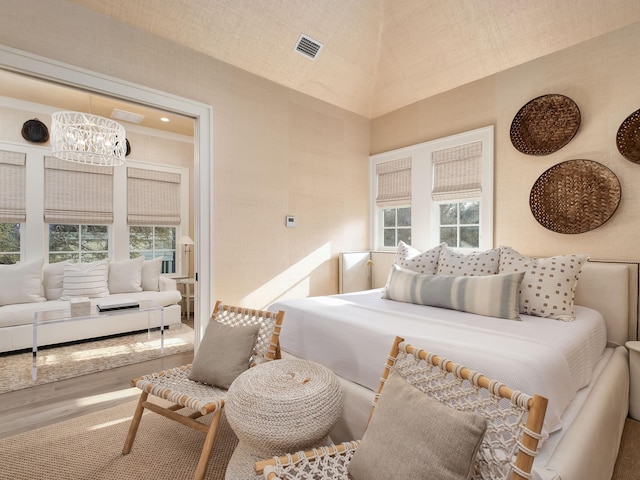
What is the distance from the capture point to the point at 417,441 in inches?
41.3

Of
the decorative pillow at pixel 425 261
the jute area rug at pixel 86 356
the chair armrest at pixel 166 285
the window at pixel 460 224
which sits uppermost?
the window at pixel 460 224

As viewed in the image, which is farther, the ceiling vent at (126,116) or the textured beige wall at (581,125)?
the ceiling vent at (126,116)

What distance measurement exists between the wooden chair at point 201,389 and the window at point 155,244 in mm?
3629

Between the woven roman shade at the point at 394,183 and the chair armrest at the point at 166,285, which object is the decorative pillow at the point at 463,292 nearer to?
the woven roman shade at the point at 394,183

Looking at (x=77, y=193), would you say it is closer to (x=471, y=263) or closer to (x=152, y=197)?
(x=152, y=197)

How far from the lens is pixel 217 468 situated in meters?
1.72

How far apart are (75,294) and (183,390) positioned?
330cm

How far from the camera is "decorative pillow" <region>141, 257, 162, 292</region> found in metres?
4.84

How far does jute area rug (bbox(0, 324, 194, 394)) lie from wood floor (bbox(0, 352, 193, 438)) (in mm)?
155

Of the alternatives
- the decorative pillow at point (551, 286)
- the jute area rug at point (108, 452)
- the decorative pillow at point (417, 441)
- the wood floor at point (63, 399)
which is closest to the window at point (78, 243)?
the wood floor at point (63, 399)

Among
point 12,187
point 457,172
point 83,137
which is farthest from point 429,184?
point 12,187

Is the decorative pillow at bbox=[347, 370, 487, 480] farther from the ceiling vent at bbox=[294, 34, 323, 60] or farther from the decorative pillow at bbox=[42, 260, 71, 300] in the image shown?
the decorative pillow at bbox=[42, 260, 71, 300]

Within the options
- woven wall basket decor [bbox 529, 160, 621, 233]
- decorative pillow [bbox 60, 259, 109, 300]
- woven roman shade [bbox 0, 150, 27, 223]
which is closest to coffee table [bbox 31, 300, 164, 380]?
decorative pillow [bbox 60, 259, 109, 300]

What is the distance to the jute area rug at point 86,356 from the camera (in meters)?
2.93
